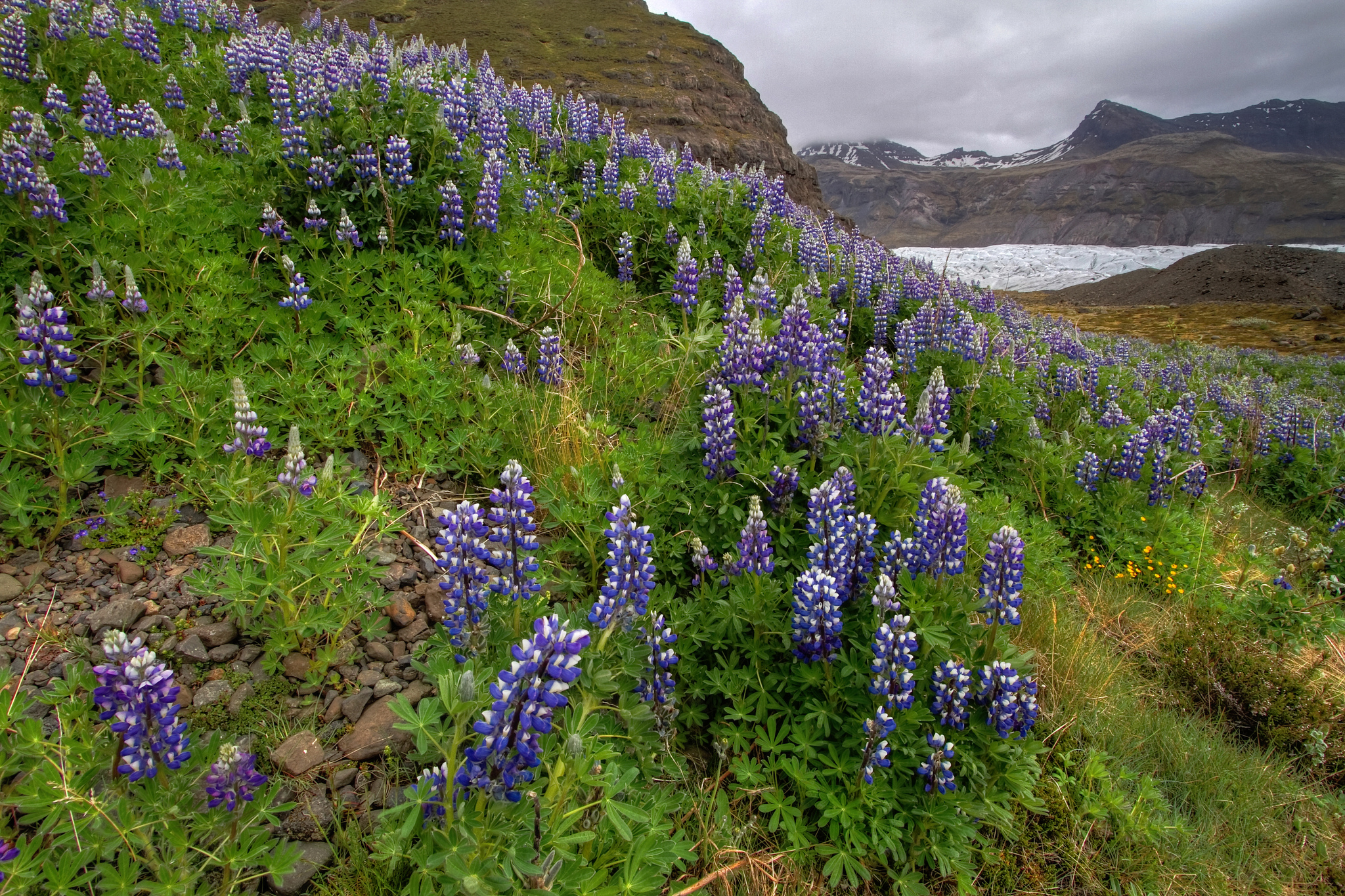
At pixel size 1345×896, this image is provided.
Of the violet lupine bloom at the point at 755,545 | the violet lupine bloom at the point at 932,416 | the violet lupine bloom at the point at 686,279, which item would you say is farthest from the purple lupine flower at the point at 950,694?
the violet lupine bloom at the point at 686,279

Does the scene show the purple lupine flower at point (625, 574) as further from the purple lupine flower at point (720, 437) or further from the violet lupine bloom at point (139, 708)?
the violet lupine bloom at point (139, 708)

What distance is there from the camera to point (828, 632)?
2650 mm

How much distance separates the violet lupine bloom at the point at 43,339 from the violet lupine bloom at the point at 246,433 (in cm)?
96

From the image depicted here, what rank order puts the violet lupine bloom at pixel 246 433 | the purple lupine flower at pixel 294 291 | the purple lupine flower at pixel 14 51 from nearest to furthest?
the violet lupine bloom at pixel 246 433 < the purple lupine flower at pixel 294 291 < the purple lupine flower at pixel 14 51

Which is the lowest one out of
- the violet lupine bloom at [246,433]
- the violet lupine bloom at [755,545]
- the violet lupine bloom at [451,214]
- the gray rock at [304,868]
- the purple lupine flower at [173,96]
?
the gray rock at [304,868]

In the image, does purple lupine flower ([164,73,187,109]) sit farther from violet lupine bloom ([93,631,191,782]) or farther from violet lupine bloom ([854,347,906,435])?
violet lupine bloom ([854,347,906,435])

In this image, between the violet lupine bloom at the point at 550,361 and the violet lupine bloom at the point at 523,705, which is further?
the violet lupine bloom at the point at 550,361

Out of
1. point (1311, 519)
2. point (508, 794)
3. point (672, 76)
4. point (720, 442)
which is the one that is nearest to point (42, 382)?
point (508, 794)

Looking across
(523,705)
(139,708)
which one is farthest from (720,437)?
(139,708)

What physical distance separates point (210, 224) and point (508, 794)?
15.6ft

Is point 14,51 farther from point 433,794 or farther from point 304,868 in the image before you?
point 433,794

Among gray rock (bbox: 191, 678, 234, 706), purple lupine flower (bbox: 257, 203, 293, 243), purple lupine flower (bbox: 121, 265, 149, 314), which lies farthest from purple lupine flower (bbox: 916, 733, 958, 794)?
purple lupine flower (bbox: 257, 203, 293, 243)

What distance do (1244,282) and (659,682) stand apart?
6395 centimetres

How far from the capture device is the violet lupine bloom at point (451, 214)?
486 centimetres
